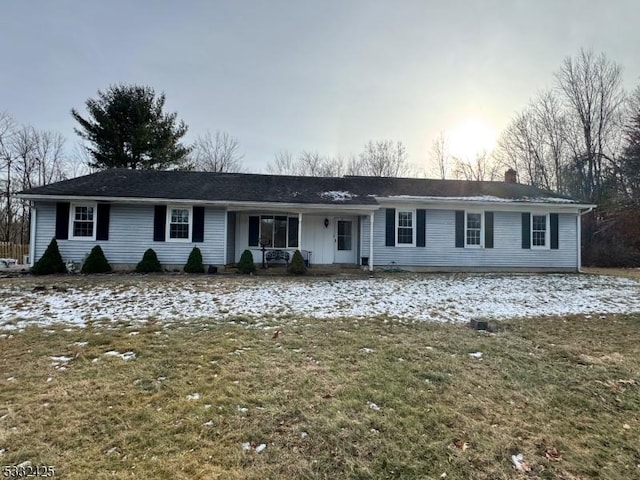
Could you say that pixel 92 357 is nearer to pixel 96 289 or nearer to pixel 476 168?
pixel 96 289

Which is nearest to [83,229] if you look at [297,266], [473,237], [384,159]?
A: [297,266]

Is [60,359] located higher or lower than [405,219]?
lower

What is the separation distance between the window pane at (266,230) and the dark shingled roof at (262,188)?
108 centimetres

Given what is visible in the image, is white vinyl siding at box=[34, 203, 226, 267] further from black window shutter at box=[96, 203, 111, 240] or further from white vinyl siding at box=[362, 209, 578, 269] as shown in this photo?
white vinyl siding at box=[362, 209, 578, 269]

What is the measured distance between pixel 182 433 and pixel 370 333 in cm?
348

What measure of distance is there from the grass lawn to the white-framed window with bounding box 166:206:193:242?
825cm

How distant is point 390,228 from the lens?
1472cm

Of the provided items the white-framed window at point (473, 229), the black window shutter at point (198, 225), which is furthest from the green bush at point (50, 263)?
the white-framed window at point (473, 229)

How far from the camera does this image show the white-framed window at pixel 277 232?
14906 mm

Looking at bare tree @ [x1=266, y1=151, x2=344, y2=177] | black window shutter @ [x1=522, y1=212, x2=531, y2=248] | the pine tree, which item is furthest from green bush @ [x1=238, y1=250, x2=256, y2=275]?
bare tree @ [x1=266, y1=151, x2=344, y2=177]

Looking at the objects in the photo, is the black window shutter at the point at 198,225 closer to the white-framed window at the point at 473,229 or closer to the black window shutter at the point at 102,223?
the black window shutter at the point at 102,223

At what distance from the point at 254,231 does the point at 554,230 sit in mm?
12525

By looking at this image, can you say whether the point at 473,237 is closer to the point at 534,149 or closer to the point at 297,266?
the point at 297,266

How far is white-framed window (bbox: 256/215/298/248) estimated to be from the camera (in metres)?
14.9
